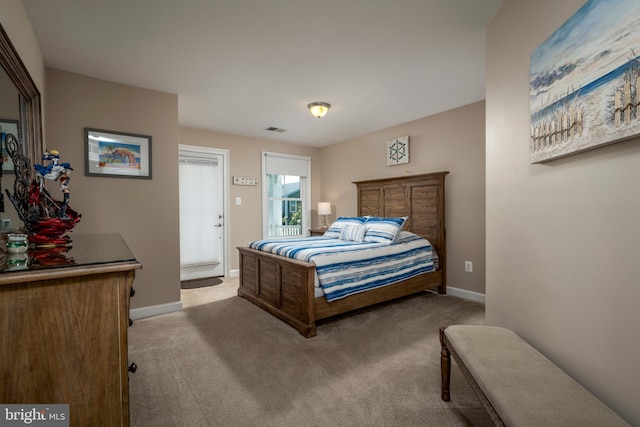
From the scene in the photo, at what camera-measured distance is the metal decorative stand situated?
1.16 meters

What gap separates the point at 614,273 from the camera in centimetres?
106

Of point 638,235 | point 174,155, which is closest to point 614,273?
point 638,235

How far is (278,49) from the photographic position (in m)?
2.37

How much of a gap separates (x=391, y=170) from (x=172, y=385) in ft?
12.6

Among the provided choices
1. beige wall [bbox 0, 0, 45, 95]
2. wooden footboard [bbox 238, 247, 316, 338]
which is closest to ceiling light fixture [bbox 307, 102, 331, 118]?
wooden footboard [bbox 238, 247, 316, 338]

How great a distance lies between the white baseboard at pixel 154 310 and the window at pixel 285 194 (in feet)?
7.28

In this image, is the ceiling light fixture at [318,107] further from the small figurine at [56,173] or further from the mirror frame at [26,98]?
the small figurine at [56,173]

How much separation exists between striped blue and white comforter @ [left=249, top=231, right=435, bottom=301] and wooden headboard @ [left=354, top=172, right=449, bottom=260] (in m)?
0.26

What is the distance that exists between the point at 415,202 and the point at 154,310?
3462 mm

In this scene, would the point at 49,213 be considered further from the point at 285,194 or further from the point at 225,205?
the point at 285,194

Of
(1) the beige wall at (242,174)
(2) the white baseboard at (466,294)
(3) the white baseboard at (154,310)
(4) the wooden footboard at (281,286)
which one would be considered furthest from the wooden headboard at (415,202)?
(3) the white baseboard at (154,310)

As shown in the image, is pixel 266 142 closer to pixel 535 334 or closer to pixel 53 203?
pixel 53 203

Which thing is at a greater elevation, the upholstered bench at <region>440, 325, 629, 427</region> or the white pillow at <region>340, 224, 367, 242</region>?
the white pillow at <region>340, 224, 367, 242</region>

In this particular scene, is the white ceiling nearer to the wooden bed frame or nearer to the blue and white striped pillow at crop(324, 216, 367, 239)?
the wooden bed frame
